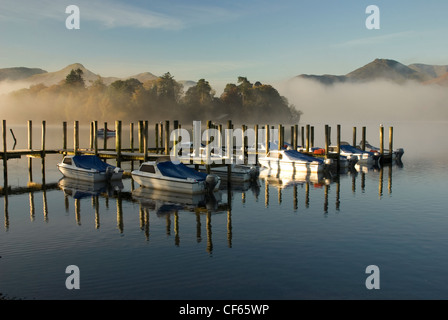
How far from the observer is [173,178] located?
31.4 metres

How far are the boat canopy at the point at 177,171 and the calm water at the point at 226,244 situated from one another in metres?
1.73

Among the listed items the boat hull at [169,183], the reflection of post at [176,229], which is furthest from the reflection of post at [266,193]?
the reflection of post at [176,229]

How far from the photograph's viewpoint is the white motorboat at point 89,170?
36688mm

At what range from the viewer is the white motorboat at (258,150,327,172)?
4331cm

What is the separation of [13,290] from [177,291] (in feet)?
17.9

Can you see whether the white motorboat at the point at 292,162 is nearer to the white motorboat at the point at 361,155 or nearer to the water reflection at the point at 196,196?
the water reflection at the point at 196,196

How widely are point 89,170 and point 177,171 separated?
900cm

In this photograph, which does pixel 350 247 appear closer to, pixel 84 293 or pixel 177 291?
pixel 177 291

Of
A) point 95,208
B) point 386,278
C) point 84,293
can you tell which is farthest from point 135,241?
point 386,278

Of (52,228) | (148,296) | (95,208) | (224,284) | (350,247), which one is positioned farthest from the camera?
(95,208)

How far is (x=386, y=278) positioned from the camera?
15906mm

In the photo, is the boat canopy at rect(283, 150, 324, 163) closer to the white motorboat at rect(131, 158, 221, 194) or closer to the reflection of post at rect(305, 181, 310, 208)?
the reflection of post at rect(305, 181, 310, 208)

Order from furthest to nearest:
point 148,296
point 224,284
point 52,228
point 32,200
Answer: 1. point 32,200
2. point 52,228
3. point 224,284
4. point 148,296

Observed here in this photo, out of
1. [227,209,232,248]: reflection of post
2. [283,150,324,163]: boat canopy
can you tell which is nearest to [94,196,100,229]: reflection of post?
[227,209,232,248]: reflection of post
